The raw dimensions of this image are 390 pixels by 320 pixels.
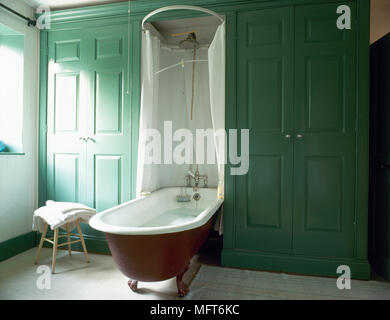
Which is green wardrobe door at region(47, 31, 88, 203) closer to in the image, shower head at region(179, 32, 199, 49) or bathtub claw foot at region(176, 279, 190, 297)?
shower head at region(179, 32, 199, 49)

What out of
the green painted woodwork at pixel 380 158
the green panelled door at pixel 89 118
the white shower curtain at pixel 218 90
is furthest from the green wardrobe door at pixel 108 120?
the green painted woodwork at pixel 380 158

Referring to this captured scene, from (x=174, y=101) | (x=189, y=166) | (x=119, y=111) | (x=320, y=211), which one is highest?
(x=174, y=101)

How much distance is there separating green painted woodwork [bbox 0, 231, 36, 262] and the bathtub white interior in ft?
4.36

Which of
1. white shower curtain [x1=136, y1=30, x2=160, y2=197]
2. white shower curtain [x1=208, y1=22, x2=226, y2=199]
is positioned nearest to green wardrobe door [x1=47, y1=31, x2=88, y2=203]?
white shower curtain [x1=136, y1=30, x2=160, y2=197]


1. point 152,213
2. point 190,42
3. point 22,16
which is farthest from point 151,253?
point 22,16

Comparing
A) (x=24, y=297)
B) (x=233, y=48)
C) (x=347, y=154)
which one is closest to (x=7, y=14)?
(x=233, y=48)

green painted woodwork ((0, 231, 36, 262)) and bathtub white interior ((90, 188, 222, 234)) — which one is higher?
bathtub white interior ((90, 188, 222, 234))

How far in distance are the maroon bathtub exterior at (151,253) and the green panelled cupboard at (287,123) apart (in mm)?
830

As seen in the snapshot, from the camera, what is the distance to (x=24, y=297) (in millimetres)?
1966

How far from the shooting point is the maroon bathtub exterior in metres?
1.69

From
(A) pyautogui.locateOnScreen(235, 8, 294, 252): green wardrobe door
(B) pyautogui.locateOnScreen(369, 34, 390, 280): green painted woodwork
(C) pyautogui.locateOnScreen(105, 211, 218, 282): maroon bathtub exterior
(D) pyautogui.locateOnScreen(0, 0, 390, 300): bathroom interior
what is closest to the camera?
(C) pyautogui.locateOnScreen(105, 211, 218, 282): maroon bathtub exterior

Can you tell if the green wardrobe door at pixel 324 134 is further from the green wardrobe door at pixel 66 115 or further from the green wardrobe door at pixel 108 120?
the green wardrobe door at pixel 66 115

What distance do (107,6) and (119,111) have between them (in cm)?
106

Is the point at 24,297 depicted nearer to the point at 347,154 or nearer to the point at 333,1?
the point at 347,154
